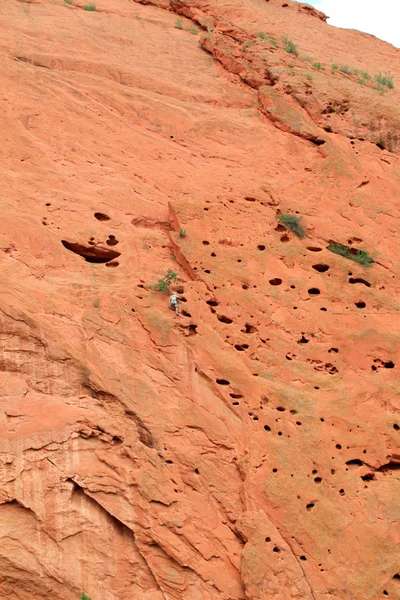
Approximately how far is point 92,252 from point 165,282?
1.17 metres

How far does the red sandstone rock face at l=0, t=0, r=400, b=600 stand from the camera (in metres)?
9.62

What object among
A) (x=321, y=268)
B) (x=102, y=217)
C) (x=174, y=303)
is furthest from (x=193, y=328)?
(x=321, y=268)

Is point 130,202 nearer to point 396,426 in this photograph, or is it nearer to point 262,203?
point 262,203

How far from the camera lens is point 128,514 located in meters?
9.68

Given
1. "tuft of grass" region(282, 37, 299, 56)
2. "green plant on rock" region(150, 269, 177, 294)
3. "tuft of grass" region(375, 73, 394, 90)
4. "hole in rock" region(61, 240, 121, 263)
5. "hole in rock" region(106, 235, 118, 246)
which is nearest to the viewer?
"green plant on rock" region(150, 269, 177, 294)

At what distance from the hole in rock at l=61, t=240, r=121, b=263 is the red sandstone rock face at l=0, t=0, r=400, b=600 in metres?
0.02

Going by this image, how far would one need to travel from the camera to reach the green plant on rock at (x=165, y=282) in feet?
38.2

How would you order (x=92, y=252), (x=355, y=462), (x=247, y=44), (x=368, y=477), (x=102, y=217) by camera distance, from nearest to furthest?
(x=368, y=477), (x=355, y=462), (x=92, y=252), (x=102, y=217), (x=247, y=44)

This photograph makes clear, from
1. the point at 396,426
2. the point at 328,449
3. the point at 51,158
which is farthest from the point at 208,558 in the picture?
the point at 51,158

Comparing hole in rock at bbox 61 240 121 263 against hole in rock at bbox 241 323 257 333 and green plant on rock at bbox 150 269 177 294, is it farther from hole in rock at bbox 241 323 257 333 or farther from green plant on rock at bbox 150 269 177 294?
hole in rock at bbox 241 323 257 333

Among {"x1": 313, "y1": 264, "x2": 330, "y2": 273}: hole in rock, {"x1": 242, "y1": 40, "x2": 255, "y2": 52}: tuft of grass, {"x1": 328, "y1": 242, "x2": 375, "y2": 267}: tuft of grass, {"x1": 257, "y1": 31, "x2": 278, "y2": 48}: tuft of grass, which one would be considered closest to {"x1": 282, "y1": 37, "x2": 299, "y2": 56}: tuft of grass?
{"x1": 257, "y1": 31, "x2": 278, "y2": 48}: tuft of grass

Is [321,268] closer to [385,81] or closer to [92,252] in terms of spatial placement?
[92,252]

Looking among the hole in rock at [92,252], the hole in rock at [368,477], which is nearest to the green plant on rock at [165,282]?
the hole in rock at [92,252]

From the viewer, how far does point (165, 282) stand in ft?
38.3
